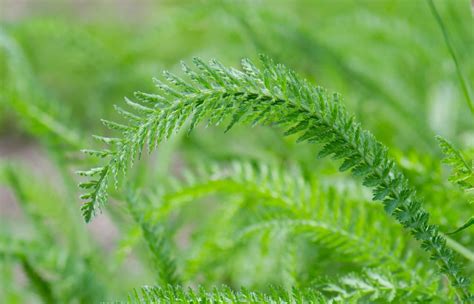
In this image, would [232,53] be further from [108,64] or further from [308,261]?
[308,261]

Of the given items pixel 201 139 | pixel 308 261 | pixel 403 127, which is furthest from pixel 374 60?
pixel 308 261

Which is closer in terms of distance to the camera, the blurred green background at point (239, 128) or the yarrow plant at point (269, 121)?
the yarrow plant at point (269, 121)

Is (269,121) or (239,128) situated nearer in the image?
(269,121)

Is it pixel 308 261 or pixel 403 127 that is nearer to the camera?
pixel 308 261

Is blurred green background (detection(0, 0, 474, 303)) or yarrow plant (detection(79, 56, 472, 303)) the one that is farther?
blurred green background (detection(0, 0, 474, 303))

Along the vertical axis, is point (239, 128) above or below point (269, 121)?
above

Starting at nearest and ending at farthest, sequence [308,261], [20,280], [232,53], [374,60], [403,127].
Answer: [308,261] < [403,127] < [232,53] < [374,60] < [20,280]

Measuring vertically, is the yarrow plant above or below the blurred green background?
below

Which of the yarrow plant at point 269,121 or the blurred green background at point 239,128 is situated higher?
the blurred green background at point 239,128
